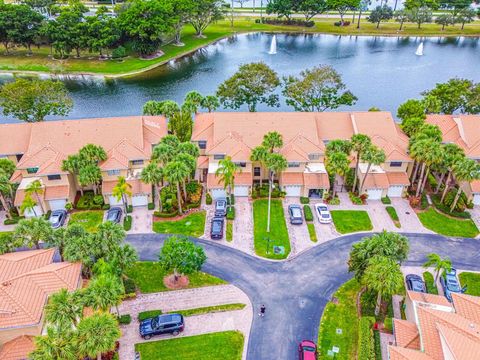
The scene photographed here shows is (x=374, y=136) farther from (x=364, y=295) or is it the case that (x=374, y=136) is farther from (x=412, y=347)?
(x=412, y=347)

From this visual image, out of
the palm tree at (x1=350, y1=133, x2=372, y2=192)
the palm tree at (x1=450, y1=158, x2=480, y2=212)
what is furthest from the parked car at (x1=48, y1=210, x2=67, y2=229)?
the palm tree at (x1=450, y1=158, x2=480, y2=212)

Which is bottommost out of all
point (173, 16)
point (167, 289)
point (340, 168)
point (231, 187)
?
point (167, 289)

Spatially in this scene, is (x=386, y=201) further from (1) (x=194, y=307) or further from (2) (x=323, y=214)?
(1) (x=194, y=307)

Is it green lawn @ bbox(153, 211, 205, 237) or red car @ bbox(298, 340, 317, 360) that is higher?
green lawn @ bbox(153, 211, 205, 237)

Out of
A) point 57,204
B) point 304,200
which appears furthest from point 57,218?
point 304,200

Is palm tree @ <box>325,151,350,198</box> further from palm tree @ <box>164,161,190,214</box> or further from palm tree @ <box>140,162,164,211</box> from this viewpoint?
palm tree @ <box>140,162,164,211</box>

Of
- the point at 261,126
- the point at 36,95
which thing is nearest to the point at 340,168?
the point at 261,126
